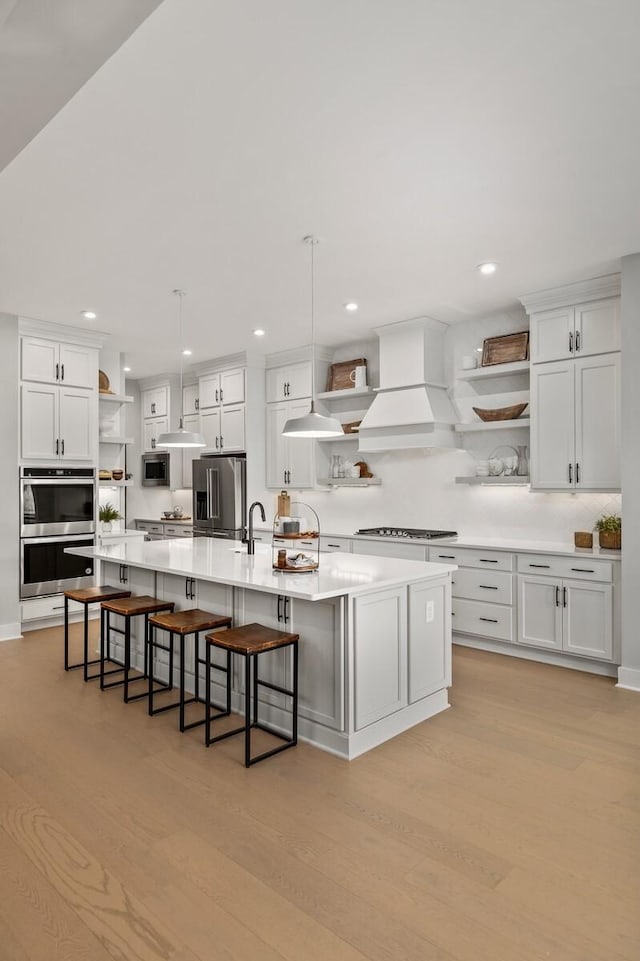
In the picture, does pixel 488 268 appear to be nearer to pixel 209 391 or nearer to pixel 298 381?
pixel 298 381

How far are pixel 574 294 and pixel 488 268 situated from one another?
85 cm

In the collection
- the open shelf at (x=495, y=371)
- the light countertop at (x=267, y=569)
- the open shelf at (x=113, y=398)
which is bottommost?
the light countertop at (x=267, y=569)

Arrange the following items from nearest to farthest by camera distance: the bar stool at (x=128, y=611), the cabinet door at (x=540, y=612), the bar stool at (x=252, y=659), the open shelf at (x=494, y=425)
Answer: the bar stool at (x=252, y=659)
the bar stool at (x=128, y=611)
the cabinet door at (x=540, y=612)
the open shelf at (x=494, y=425)

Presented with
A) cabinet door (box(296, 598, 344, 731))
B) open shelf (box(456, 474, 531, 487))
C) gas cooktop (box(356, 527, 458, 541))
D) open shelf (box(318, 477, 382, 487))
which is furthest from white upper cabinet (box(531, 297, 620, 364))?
cabinet door (box(296, 598, 344, 731))

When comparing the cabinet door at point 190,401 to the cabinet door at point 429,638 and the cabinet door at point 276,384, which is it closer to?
the cabinet door at point 276,384

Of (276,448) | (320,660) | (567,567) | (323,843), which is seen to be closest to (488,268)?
(567,567)

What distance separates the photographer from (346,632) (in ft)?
9.65

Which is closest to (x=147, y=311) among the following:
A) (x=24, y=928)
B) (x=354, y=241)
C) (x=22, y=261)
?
(x=22, y=261)

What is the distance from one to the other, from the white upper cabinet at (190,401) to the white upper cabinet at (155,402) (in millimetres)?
355

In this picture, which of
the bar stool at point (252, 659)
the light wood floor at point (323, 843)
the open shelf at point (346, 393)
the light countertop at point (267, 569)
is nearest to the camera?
the light wood floor at point (323, 843)

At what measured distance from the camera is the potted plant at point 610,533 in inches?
168

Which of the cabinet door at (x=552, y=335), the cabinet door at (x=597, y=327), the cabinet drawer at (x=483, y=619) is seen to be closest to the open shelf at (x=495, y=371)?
the cabinet door at (x=552, y=335)

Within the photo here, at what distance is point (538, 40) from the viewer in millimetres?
2039

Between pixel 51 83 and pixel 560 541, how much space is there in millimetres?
4650
